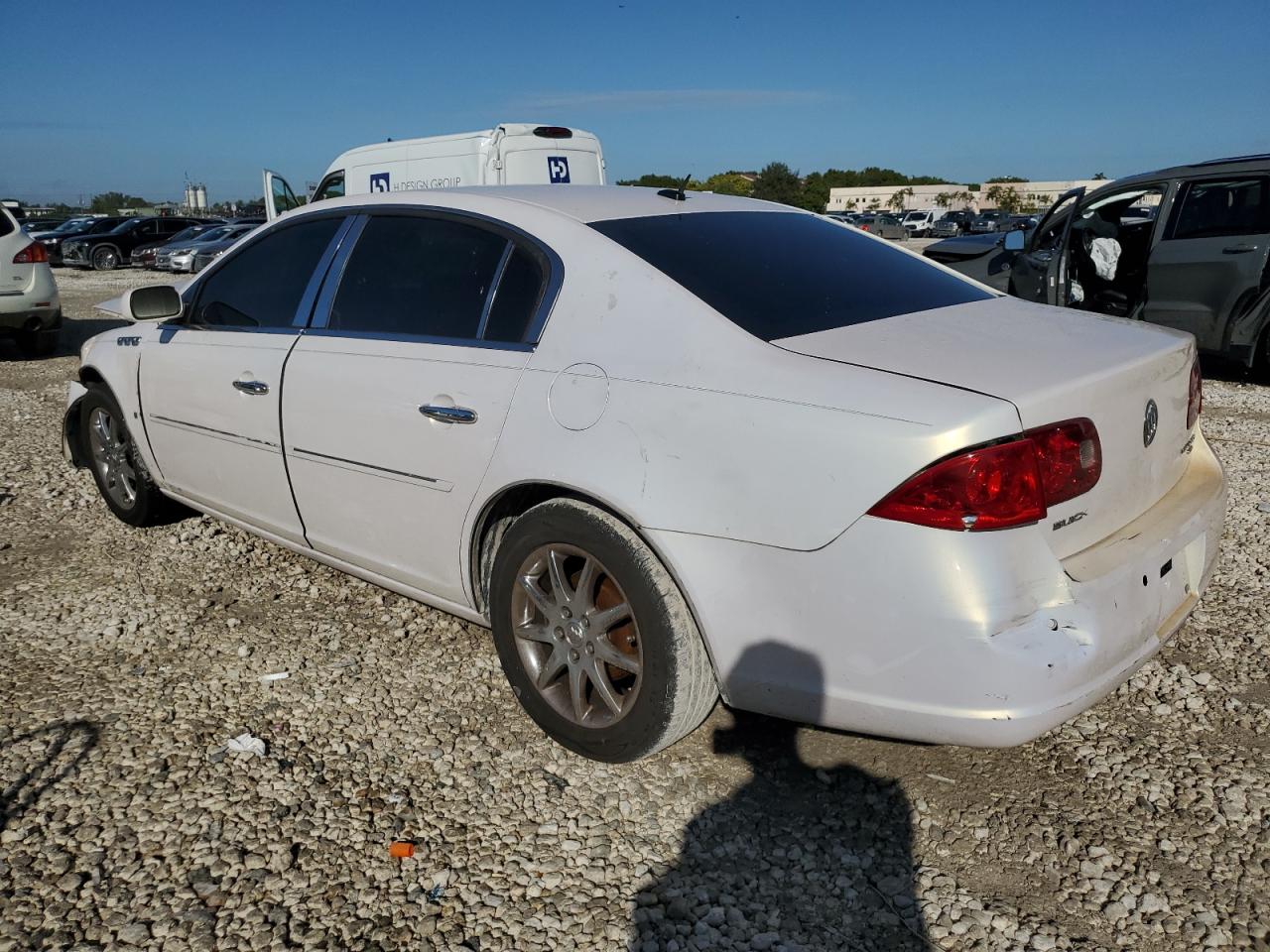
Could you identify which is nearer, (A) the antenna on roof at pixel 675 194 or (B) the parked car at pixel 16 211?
(A) the antenna on roof at pixel 675 194

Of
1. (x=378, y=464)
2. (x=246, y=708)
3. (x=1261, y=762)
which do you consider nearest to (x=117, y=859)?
(x=246, y=708)

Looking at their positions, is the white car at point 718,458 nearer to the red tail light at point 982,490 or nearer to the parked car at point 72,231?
the red tail light at point 982,490

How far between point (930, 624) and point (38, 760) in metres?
2.55

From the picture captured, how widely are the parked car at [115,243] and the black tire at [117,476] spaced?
26.1 meters

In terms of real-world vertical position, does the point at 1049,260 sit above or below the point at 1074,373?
below

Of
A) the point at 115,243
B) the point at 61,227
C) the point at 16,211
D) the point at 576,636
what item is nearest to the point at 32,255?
the point at 16,211

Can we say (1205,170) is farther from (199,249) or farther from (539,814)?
(199,249)

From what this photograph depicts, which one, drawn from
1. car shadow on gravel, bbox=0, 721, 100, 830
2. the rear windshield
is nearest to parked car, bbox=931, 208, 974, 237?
the rear windshield

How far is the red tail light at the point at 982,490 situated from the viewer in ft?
6.90

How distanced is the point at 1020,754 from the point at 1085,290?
7.28 meters

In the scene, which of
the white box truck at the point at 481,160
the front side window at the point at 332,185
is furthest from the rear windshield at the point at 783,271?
the front side window at the point at 332,185

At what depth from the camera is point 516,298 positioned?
3.00 m

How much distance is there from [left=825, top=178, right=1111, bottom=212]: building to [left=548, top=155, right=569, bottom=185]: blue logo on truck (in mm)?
76869

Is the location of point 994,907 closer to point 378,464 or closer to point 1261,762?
point 1261,762
